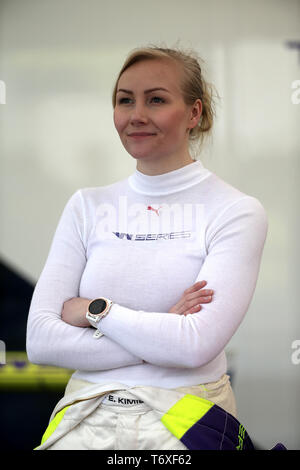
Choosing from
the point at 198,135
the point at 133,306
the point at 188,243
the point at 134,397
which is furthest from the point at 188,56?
the point at 134,397

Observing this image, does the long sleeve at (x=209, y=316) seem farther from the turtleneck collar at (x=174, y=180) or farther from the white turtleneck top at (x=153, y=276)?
the turtleneck collar at (x=174, y=180)

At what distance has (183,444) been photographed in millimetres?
1601

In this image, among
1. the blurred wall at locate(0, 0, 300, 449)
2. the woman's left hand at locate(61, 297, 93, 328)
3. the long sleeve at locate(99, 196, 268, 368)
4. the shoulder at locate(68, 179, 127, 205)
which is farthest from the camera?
the blurred wall at locate(0, 0, 300, 449)

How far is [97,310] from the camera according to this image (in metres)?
1.67

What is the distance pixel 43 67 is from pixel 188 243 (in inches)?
63.3

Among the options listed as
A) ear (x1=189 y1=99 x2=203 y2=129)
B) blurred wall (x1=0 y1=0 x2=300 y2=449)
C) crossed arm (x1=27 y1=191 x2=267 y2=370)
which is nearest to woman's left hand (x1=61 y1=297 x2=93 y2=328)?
crossed arm (x1=27 y1=191 x2=267 y2=370)

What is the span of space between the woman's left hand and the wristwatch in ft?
0.12

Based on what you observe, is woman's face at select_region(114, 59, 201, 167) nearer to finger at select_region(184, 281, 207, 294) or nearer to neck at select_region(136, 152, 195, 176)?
neck at select_region(136, 152, 195, 176)

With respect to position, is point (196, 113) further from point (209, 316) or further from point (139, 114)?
point (209, 316)

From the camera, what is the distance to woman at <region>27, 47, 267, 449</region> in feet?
5.32

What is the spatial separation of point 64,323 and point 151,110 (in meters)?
0.69

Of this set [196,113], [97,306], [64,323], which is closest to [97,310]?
[97,306]

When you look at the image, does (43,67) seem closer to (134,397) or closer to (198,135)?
(198,135)

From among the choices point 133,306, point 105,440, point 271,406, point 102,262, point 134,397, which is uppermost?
point 102,262
